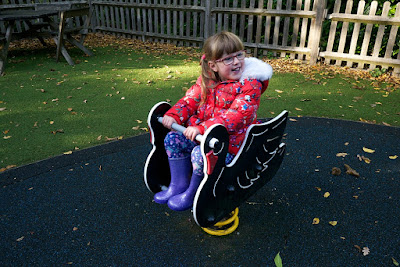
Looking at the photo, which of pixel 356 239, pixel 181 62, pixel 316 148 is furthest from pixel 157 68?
pixel 356 239

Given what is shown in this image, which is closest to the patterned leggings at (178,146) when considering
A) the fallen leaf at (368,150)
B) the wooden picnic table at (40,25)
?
the fallen leaf at (368,150)

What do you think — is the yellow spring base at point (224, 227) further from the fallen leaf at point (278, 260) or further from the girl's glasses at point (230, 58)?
the girl's glasses at point (230, 58)

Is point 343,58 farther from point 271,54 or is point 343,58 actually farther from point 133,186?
point 133,186

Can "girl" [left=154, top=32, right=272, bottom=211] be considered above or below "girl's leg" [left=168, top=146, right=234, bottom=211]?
above

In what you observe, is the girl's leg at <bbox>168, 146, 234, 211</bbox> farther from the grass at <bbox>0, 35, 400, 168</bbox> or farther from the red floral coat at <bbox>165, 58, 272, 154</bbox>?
the grass at <bbox>0, 35, 400, 168</bbox>

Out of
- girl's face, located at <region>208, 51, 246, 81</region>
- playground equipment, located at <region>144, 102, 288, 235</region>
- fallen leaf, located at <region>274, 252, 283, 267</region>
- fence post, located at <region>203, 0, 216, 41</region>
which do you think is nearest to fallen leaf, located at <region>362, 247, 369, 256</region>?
fallen leaf, located at <region>274, 252, 283, 267</region>

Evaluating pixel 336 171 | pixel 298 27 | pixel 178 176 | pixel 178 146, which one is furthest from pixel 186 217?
pixel 298 27

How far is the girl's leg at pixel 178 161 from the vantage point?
6.68 feet

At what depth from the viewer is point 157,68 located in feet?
22.1

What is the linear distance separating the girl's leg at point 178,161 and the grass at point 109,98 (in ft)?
5.92

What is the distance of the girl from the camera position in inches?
78.0

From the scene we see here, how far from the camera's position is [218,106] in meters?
2.18

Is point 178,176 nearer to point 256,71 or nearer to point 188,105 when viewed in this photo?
point 188,105

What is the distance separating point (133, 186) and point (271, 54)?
18.9ft
